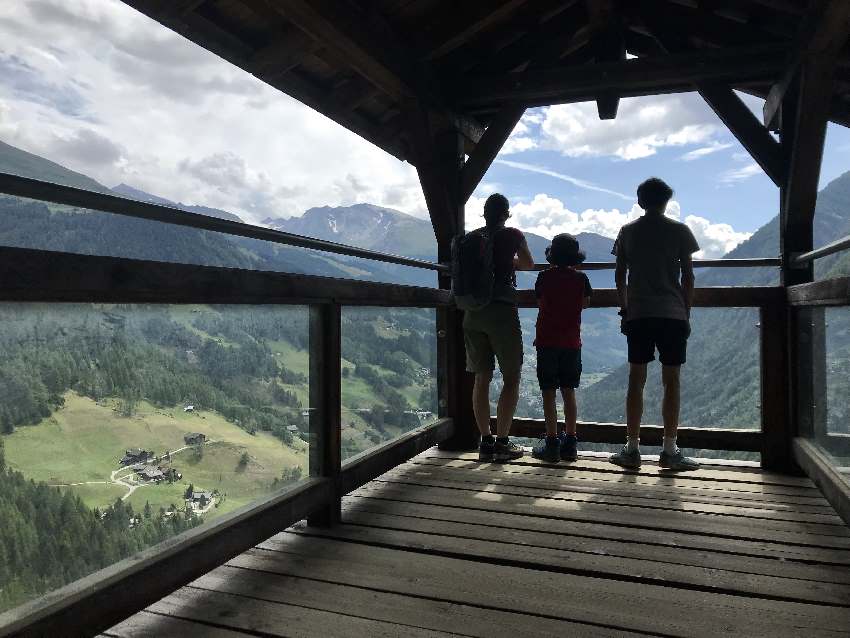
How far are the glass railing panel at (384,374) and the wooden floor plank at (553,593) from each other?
61 centimetres

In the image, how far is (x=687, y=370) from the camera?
328 cm

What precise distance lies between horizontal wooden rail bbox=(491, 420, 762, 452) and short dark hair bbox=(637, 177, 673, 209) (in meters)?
1.40

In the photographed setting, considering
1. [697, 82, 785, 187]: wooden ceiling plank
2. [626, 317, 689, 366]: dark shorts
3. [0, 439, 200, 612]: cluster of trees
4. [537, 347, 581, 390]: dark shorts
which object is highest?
[697, 82, 785, 187]: wooden ceiling plank

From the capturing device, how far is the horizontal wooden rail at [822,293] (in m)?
2.19

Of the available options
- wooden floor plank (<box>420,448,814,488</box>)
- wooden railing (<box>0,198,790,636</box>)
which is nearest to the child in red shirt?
wooden floor plank (<box>420,448,814,488</box>)

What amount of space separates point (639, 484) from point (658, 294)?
39.9 inches

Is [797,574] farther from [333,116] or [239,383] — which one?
[333,116]

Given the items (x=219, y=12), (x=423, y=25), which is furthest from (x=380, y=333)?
(x=423, y=25)

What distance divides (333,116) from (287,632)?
3.36m

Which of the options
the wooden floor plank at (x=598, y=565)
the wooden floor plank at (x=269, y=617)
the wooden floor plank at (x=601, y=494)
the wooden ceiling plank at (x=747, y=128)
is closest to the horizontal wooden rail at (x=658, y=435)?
the wooden floor plank at (x=601, y=494)

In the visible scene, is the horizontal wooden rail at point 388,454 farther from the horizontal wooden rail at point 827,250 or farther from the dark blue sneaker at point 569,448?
the horizontal wooden rail at point 827,250

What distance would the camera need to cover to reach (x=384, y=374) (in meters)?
2.89

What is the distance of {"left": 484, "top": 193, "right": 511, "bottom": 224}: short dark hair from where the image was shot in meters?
3.23

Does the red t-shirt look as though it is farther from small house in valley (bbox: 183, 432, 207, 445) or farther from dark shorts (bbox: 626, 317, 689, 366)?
small house in valley (bbox: 183, 432, 207, 445)
